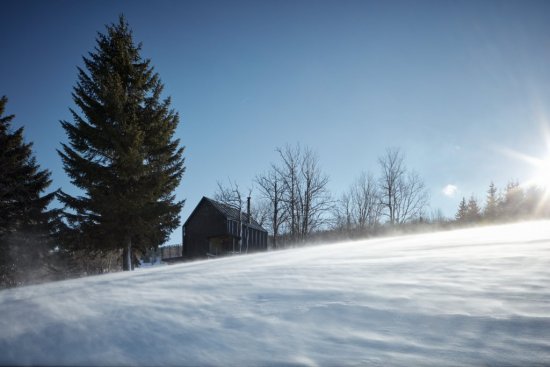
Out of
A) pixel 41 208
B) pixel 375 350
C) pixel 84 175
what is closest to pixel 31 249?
pixel 41 208

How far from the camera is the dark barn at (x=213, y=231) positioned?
84.5ft

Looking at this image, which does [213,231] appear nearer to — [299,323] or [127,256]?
[127,256]

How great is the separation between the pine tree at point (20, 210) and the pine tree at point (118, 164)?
3262 millimetres

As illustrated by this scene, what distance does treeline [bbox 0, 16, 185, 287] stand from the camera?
40.8 ft

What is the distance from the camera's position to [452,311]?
4.50 feet

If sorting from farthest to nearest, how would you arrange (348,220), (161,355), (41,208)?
1. (348,220)
2. (41,208)
3. (161,355)

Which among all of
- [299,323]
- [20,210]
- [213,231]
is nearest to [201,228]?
[213,231]

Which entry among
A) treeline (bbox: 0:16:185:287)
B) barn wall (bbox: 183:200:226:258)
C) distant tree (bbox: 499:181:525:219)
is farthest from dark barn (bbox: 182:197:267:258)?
distant tree (bbox: 499:181:525:219)

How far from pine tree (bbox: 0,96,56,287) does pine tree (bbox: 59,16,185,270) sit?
3262mm

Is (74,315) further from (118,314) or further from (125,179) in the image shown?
(125,179)

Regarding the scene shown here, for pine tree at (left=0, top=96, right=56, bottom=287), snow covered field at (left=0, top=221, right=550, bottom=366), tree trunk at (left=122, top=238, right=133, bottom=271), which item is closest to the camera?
snow covered field at (left=0, top=221, right=550, bottom=366)

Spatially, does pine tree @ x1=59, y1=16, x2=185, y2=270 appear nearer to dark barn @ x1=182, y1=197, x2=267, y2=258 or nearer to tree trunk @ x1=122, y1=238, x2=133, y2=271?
tree trunk @ x1=122, y1=238, x2=133, y2=271

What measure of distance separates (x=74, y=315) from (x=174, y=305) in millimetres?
467

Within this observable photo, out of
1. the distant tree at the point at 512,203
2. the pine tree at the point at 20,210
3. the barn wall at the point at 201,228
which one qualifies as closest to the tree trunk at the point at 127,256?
the pine tree at the point at 20,210
